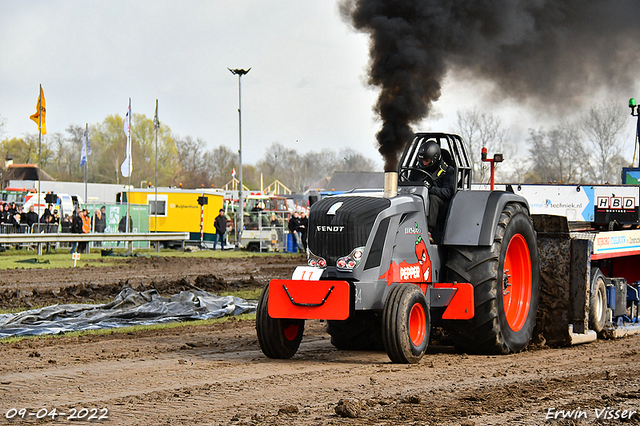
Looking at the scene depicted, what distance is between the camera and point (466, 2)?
1036 centimetres

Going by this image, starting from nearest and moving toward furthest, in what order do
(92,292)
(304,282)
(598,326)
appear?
(304,282) → (598,326) → (92,292)

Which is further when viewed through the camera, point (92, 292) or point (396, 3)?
point (92, 292)

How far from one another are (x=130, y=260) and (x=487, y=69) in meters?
15.8

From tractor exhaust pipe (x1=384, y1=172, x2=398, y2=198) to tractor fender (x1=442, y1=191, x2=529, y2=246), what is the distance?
30.4 inches

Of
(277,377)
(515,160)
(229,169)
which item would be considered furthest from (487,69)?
(229,169)

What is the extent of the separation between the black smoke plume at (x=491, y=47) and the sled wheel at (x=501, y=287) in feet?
6.41

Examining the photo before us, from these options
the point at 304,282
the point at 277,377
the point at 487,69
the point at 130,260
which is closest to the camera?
the point at 277,377

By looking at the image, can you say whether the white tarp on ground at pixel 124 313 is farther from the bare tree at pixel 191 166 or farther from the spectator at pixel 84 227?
the bare tree at pixel 191 166

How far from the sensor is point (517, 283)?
9219 mm

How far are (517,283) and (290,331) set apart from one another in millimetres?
2952

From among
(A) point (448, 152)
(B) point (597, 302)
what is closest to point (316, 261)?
(A) point (448, 152)

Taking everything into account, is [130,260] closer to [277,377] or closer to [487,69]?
[487,69]

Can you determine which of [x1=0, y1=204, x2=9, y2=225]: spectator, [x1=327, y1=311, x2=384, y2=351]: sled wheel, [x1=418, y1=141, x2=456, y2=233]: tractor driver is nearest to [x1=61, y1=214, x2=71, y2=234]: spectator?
[x1=0, y1=204, x2=9, y2=225]: spectator

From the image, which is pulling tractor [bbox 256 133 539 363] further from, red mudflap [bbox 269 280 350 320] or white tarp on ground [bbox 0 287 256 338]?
white tarp on ground [bbox 0 287 256 338]
